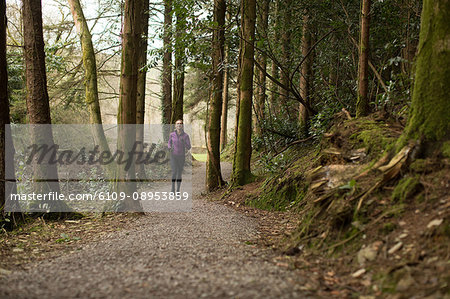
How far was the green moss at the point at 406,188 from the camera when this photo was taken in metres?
3.80

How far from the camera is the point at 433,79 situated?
404cm

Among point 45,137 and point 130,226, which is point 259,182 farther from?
point 45,137

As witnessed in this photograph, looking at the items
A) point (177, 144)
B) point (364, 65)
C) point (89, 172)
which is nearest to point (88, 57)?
point (177, 144)

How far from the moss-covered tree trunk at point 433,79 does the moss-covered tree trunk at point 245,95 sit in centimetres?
592

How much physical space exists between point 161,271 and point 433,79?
3768 millimetres

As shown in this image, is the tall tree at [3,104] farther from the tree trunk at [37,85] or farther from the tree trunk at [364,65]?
the tree trunk at [364,65]

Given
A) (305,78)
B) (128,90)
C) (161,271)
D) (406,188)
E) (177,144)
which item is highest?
(305,78)

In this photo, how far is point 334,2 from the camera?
11016 mm

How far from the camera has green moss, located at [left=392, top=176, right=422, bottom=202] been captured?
12.5 feet

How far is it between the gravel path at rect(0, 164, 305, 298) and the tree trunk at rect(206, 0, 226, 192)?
5815 mm

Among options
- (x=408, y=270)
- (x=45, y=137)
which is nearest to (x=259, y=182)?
(x=45, y=137)

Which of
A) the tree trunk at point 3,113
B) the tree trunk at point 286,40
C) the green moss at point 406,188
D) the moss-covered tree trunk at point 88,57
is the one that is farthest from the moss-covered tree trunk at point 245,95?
the green moss at point 406,188

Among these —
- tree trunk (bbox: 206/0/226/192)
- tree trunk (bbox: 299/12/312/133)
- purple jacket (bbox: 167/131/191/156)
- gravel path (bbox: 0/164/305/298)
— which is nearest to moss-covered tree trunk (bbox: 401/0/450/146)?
gravel path (bbox: 0/164/305/298)

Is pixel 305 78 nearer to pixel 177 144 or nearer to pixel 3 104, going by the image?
pixel 177 144
